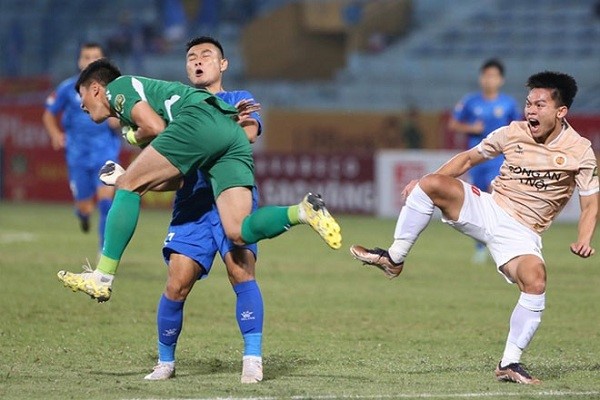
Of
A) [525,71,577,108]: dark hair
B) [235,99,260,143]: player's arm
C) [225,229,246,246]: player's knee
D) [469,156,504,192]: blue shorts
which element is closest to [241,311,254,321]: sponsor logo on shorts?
[225,229,246,246]: player's knee

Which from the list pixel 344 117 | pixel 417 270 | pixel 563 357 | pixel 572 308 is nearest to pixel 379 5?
pixel 344 117

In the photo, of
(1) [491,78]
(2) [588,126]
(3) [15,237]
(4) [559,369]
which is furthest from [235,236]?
(2) [588,126]

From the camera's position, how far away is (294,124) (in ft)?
89.4

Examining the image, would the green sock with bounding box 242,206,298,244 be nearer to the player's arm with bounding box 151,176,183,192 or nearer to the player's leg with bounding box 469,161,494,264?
the player's arm with bounding box 151,176,183,192

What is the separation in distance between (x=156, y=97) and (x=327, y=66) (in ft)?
79.7

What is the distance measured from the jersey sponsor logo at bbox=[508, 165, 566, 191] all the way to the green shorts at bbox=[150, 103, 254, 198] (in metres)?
1.65

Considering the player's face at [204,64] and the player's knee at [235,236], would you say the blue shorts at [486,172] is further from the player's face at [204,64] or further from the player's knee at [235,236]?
the player's knee at [235,236]

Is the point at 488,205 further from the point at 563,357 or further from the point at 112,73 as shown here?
the point at 112,73

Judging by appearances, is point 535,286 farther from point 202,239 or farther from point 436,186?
point 202,239

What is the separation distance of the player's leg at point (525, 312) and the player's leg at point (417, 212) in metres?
0.54

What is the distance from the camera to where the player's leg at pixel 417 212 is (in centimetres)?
777

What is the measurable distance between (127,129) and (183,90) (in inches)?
16.4

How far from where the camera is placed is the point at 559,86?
7742 mm

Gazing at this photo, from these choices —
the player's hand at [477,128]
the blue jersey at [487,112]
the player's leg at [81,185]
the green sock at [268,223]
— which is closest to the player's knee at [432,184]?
the green sock at [268,223]
